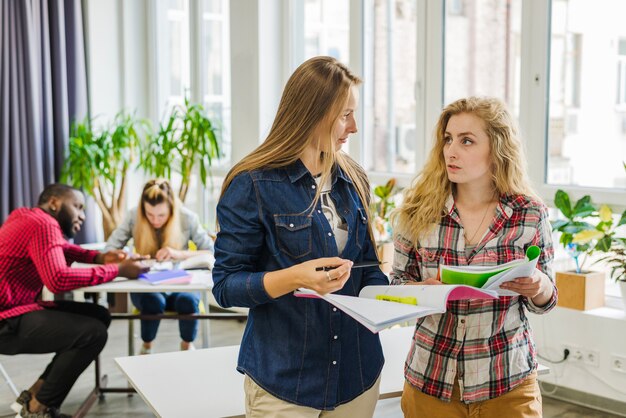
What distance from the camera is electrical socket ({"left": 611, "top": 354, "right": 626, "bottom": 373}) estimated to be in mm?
3451

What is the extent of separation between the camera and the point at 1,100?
Answer: 5.54 metres

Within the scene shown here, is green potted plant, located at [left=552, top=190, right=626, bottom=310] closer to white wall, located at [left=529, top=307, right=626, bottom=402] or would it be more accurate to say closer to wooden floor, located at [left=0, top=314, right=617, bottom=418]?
white wall, located at [left=529, top=307, right=626, bottom=402]

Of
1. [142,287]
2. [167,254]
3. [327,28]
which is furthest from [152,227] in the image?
[327,28]

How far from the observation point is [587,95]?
3.69 m

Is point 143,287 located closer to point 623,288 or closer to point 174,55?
point 623,288

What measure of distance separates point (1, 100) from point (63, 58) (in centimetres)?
57

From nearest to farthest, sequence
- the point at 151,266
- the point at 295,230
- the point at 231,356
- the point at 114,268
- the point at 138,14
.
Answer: the point at 295,230 → the point at 231,356 → the point at 114,268 → the point at 151,266 → the point at 138,14

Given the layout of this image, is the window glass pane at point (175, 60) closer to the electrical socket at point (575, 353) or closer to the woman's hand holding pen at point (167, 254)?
the woman's hand holding pen at point (167, 254)

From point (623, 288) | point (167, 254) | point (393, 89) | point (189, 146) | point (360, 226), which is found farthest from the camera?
point (189, 146)

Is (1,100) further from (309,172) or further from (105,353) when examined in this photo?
(309,172)

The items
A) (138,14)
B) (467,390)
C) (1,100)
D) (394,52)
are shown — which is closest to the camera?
(467,390)

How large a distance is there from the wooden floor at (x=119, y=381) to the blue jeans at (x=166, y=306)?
1.04ft

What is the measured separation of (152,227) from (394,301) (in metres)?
2.86

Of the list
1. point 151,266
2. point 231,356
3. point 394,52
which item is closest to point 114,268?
point 151,266
